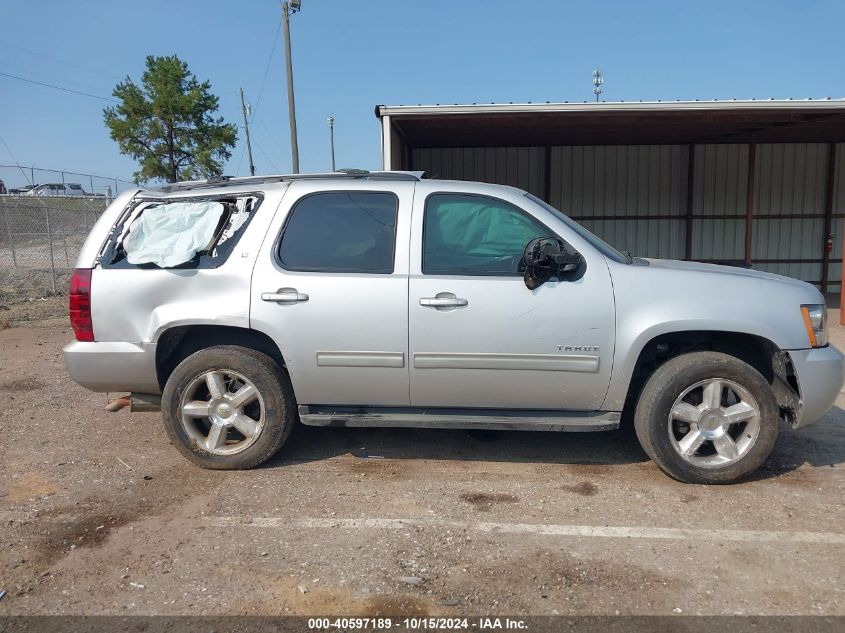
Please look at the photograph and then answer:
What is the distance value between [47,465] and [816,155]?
16141 millimetres

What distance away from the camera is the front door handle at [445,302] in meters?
4.07

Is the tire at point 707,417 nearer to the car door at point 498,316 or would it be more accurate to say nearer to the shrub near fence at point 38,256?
the car door at point 498,316

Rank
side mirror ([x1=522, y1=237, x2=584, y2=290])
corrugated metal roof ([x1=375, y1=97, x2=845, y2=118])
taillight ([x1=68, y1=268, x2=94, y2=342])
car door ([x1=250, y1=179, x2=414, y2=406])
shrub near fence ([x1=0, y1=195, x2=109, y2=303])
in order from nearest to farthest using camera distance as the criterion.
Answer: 1. side mirror ([x1=522, y1=237, x2=584, y2=290])
2. car door ([x1=250, y1=179, x2=414, y2=406])
3. taillight ([x1=68, y1=268, x2=94, y2=342])
4. corrugated metal roof ([x1=375, y1=97, x2=845, y2=118])
5. shrub near fence ([x1=0, y1=195, x2=109, y2=303])

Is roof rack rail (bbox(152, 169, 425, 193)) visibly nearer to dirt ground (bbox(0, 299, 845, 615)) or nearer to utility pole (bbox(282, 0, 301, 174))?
dirt ground (bbox(0, 299, 845, 615))

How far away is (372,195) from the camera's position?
435 cm

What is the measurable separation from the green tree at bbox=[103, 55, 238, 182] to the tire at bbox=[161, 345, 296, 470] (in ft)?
68.1

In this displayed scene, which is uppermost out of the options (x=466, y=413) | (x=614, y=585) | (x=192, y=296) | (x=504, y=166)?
(x=504, y=166)

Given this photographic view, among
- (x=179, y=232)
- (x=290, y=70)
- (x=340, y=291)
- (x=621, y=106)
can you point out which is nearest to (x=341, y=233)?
(x=340, y=291)

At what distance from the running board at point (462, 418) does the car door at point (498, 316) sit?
6cm

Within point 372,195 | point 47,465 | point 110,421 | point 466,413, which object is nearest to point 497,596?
point 466,413

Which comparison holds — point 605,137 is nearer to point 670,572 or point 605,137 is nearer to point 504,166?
point 504,166

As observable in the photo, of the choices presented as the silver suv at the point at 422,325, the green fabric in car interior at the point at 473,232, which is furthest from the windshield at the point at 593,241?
the green fabric in car interior at the point at 473,232

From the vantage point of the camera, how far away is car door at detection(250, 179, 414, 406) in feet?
13.6

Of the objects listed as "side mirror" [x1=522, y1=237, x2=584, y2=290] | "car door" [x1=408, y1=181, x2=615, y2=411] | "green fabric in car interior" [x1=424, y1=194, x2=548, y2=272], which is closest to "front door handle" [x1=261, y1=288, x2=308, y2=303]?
"car door" [x1=408, y1=181, x2=615, y2=411]
